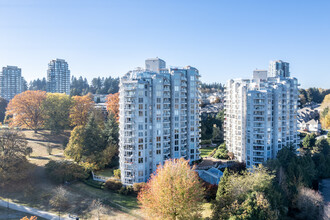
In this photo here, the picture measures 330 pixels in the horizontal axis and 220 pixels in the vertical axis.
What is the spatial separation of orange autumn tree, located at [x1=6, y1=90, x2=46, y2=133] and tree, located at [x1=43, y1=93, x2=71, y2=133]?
2.37m

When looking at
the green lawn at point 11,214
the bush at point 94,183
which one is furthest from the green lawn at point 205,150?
the green lawn at point 11,214

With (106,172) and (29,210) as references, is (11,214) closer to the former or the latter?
(29,210)

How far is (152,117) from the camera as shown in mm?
52438

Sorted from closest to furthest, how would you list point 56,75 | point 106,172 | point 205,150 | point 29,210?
1. point 29,210
2. point 106,172
3. point 205,150
4. point 56,75

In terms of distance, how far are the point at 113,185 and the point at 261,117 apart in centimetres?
3757

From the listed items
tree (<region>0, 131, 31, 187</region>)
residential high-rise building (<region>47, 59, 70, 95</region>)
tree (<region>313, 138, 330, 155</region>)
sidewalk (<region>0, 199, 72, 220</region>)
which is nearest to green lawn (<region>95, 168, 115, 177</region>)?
tree (<region>0, 131, 31, 187</region>)

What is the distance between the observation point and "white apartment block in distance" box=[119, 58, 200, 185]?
50.3m

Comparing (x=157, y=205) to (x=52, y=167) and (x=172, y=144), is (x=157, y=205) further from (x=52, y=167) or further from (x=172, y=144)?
(x=52, y=167)

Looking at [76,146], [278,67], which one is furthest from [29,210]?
[278,67]

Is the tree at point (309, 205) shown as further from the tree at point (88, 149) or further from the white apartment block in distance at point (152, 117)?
the tree at point (88, 149)

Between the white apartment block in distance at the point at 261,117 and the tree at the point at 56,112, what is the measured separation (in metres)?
54.6

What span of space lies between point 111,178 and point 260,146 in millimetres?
35660

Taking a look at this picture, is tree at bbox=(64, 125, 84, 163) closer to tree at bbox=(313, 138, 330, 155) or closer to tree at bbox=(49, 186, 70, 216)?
tree at bbox=(49, 186, 70, 216)

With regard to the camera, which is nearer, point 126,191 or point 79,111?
point 126,191
